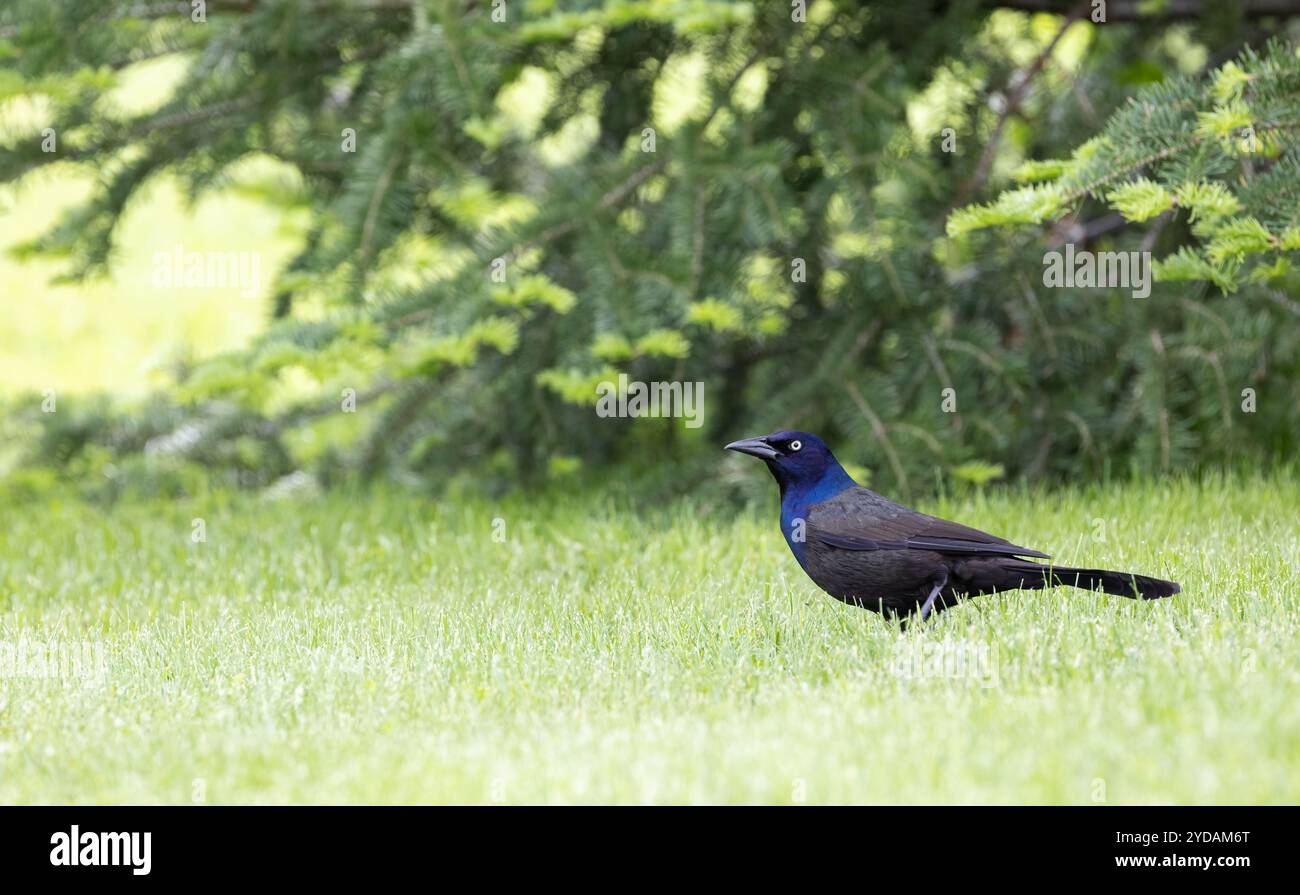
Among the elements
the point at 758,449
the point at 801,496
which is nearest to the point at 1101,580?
the point at 801,496

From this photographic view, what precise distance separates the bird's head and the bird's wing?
163 mm

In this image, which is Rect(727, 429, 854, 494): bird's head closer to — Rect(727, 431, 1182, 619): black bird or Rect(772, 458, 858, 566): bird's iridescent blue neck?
Rect(772, 458, 858, 566): bird's iridescent blue neck

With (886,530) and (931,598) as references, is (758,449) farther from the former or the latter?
(931,598)

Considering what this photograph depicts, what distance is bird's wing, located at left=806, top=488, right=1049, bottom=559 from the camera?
455 centimetres

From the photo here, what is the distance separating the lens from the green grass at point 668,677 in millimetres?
3297

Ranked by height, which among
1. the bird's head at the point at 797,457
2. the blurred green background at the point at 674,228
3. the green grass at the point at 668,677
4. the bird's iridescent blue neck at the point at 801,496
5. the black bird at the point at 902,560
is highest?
the blurred green background at the point at 674,228

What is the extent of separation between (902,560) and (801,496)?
52 centimetres

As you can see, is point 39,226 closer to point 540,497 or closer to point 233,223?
point 233,223

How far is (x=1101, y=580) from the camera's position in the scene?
4398mm

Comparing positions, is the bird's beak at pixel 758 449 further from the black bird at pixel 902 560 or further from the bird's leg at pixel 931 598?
the bird's leg at pixel 931 598

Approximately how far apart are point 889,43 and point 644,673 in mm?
4200

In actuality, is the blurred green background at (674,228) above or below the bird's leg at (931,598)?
above

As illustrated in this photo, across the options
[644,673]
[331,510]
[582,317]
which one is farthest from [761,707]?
[331,510]

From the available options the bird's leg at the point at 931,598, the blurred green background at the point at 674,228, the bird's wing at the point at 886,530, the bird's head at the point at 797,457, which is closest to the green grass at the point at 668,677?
the bird's leg at the point at 931,598
